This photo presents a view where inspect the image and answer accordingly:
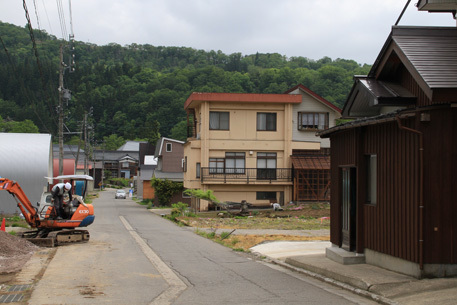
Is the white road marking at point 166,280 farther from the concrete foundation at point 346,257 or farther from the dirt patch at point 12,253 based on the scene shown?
the concrete foundation at point 346,257

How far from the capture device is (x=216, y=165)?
146 ft

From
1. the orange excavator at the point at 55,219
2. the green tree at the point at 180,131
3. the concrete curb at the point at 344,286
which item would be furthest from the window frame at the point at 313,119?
the green tree at the point at 180,131

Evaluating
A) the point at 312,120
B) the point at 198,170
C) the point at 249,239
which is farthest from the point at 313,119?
the point at 249,239

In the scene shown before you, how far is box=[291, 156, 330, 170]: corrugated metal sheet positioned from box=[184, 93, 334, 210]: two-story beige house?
2.54 ft

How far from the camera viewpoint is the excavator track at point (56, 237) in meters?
19.6

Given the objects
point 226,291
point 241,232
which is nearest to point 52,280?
point 226,291

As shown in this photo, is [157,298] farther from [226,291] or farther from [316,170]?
[316,170]

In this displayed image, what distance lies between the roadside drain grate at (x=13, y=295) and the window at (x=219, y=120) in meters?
33.6

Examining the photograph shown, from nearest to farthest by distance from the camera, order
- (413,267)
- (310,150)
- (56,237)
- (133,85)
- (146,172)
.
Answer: (413,267), (56,237), (310,150), (146,172), (133,85)

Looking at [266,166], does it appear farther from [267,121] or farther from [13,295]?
[13,295]

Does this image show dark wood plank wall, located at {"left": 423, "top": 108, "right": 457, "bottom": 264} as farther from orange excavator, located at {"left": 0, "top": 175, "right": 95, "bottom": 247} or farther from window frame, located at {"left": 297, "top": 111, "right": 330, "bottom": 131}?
window frame, located at {"left": 297, "top": 111, "right": 330, "bottom": 131}

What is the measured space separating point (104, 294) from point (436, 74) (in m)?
7.71

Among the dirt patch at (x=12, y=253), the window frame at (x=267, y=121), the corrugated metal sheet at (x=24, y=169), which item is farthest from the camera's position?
the window frame at (x=267, y=121)

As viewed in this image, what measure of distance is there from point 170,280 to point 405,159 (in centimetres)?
575
